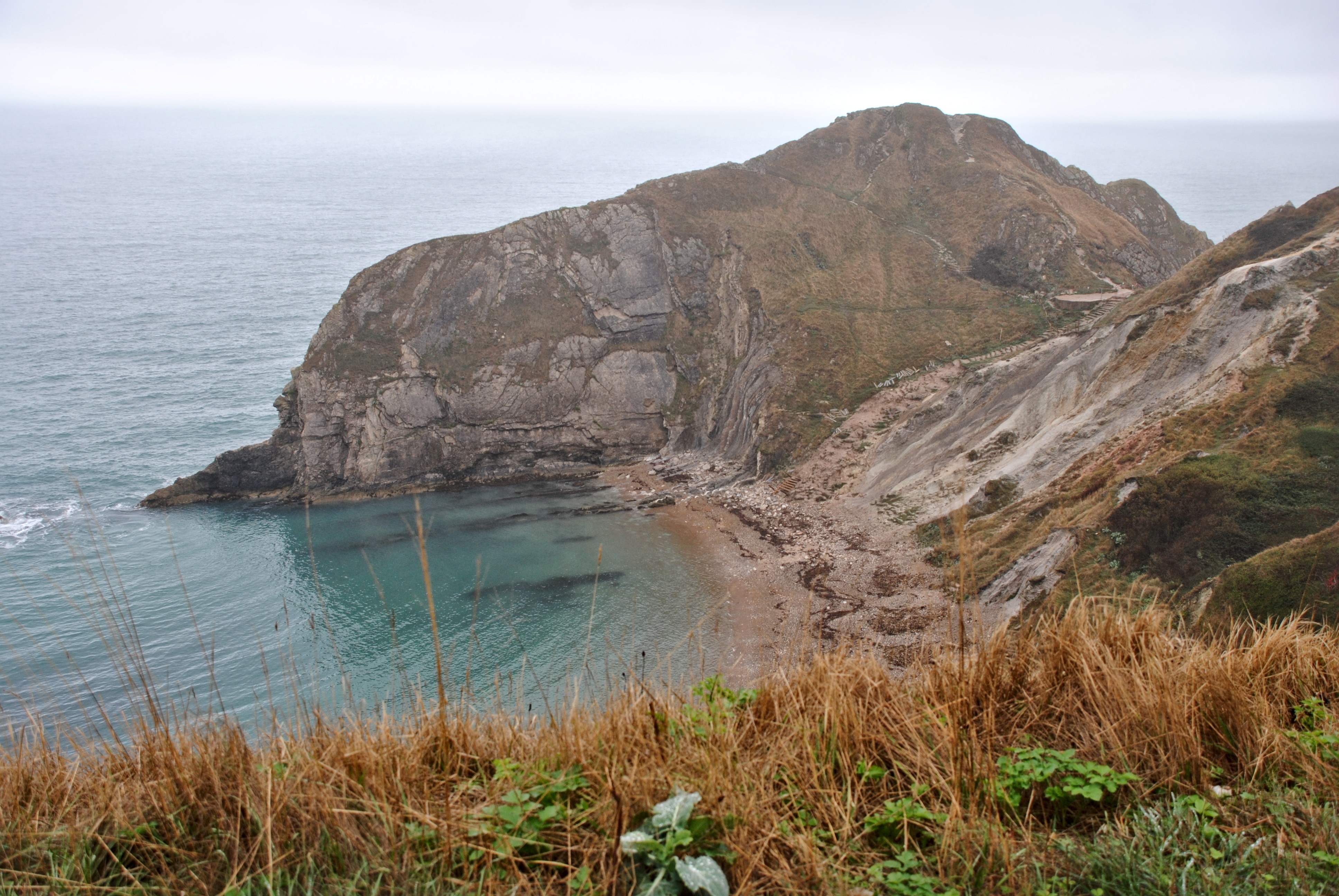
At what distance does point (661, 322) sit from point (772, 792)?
56.7 m

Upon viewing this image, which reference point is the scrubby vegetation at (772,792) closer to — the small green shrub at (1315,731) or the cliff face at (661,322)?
the small green shrub at (1315,731)

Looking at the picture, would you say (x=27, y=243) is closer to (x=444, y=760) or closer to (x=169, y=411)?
(x=169, y=411)

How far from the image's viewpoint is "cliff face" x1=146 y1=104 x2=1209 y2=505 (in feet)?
171

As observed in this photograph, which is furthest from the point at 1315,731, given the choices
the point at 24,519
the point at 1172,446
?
the point at 24,519

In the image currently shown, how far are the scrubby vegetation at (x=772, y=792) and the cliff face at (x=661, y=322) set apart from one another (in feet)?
139

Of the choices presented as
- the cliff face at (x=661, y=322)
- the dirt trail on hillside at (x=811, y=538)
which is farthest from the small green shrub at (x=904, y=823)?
the cliff face at (x=661, y=322)

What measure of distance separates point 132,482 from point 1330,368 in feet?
208

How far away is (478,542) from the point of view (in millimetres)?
42156

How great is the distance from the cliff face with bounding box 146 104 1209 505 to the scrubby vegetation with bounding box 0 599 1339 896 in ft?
139

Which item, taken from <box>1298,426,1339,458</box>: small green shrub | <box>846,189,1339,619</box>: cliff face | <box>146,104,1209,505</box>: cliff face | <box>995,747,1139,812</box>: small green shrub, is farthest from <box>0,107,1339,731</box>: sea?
<box>1298,426,1339,458</box>: small green shrub

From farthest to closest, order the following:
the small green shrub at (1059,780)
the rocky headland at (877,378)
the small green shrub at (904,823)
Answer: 1. the rocky headland at (877,378)
2. the small green shrub at (1059,780)
3. the small green shrub at (904,823)

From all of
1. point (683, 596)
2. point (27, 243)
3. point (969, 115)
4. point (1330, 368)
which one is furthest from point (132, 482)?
point (27, 243)

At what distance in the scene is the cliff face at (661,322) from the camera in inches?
2050

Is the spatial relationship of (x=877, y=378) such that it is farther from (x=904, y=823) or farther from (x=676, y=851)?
(x=676, y=851)
